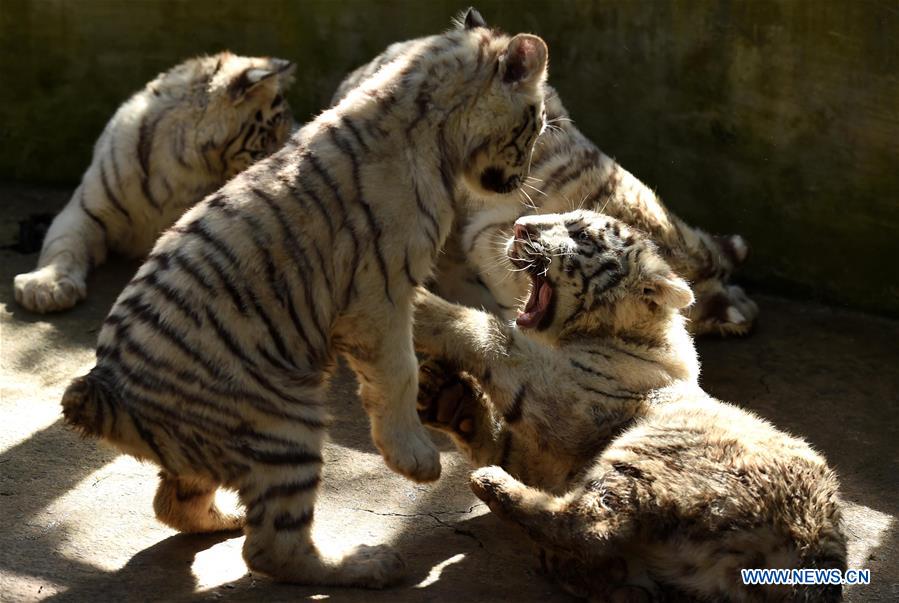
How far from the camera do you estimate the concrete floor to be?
9.70 feet

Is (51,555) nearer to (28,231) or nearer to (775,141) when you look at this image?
(28,231)

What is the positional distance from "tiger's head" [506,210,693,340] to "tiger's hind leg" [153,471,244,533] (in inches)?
43.2

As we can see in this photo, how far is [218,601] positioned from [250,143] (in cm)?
266

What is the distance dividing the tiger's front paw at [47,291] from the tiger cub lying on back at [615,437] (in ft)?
6.01

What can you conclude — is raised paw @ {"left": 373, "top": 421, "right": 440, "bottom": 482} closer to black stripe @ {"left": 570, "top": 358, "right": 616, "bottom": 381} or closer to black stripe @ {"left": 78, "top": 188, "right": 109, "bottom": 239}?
black stripe @ {"left": 570, "top": 358, "right": 616, "bottom": 381}

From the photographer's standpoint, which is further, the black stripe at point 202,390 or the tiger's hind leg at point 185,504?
the tiger's hind leg at point 185,504

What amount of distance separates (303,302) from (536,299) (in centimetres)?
97

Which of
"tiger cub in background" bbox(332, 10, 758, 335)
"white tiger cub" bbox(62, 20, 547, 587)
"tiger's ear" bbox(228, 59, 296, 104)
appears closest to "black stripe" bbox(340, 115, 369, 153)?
"white tiger cub" bbox(62, 20, 547, 587)

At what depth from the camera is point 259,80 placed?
16.2ft

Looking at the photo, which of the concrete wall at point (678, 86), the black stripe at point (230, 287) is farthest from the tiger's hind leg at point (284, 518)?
the concrete wall at point (678, 86)

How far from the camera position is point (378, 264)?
9.91 feet

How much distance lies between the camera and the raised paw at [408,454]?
3074 mm

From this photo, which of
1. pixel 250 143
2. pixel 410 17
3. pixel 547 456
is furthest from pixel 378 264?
pixel 410 17

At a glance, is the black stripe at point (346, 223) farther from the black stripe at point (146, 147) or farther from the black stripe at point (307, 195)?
the black stripe at point (146, 147)
